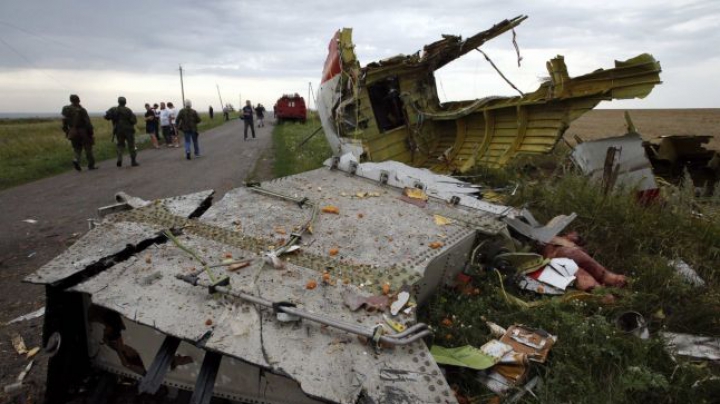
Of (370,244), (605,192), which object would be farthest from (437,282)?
(605,192)

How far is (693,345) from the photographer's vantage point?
2803 millimetres

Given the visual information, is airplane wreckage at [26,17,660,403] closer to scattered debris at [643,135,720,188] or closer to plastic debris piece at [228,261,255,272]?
plastic debris piece at [228,261,255,272]

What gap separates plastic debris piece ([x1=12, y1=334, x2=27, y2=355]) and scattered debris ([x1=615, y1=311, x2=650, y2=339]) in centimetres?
432

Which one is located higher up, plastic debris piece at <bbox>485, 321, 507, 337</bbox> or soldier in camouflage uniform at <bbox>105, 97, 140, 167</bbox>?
soldier in camouflage uniform at <bbox>105, 97, 140, 167</bbox>

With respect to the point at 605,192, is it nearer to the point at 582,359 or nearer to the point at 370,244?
the point at 582,359

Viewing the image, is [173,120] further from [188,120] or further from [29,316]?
[29,316]

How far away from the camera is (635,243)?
160 inches

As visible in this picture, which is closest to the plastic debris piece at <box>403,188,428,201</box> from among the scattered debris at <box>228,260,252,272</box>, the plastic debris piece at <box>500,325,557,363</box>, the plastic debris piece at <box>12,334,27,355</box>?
the plastic debris piece at <box>500,325,557,363</box>

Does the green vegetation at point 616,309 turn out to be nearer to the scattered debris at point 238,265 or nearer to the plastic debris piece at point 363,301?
the plastic debris piece at point 363,301

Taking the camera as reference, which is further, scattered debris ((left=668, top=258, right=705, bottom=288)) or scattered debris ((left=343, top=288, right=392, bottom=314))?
scattered debris ((left=668, top=258, right=705, bottom=288))

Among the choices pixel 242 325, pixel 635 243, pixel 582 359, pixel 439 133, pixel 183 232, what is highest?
pixel 439 133

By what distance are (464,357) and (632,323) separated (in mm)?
1542

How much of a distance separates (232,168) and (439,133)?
5147mm

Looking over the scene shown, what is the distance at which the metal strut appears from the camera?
6.28ft
